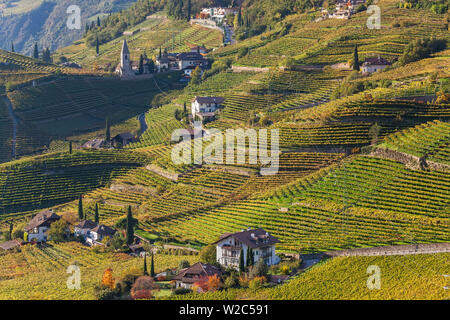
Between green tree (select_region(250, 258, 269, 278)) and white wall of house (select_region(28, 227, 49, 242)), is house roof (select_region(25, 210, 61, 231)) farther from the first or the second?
green tree (select_region(250, 258, 269, 278))

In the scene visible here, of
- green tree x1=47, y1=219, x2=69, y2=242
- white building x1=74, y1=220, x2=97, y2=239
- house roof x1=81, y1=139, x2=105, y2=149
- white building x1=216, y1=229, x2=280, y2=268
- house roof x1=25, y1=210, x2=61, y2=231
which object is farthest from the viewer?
house roof x1=81, y1=139, x2=105, y2=149

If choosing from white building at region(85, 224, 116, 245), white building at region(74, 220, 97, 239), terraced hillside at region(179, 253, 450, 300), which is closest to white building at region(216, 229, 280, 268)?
terraced hillside at region(179, 253, 450, 300)

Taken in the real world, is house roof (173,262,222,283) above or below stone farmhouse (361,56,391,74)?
below

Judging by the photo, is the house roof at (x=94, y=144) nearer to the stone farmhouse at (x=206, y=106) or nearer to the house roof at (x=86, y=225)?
the stone farmhouse at (x=206, y=106)

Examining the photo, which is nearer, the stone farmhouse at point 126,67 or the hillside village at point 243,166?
the hillside village at point 243,166

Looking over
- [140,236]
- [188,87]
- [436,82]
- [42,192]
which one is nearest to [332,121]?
[436,82]

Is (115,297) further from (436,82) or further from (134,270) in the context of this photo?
(436,82)

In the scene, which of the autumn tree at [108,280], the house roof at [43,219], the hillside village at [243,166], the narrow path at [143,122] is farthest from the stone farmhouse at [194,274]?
the narrow path at [143,122]

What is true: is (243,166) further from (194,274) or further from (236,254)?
(194,274)
